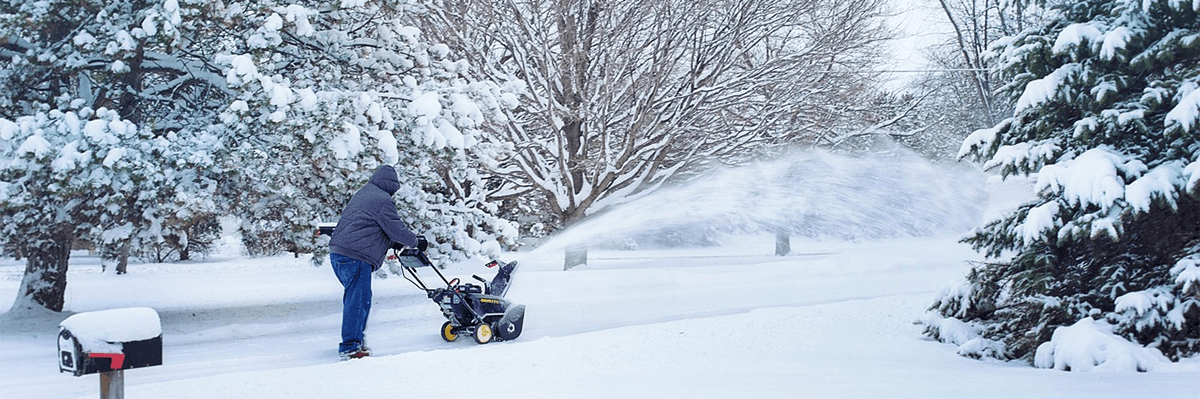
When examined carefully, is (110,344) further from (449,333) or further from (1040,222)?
(1040,222)

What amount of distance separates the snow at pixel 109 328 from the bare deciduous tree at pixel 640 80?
11.3 m

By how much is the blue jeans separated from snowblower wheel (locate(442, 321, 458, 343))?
54.3 inches

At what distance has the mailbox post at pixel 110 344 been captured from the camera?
328 centimetres

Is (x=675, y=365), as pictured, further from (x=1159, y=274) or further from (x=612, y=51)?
(x=612, y=51)

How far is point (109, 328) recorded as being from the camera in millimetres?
3344

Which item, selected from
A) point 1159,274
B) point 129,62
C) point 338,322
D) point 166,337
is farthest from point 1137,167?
point 129,62

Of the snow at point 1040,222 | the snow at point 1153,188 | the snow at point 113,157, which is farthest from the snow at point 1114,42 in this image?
the snow at point 113,157

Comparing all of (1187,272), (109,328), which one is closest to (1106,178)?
(1187,272)

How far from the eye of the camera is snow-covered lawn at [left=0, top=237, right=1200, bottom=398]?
16.2 feet

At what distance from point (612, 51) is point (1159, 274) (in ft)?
36.2

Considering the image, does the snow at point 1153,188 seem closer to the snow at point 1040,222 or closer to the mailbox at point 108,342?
the snow at point 1040,222

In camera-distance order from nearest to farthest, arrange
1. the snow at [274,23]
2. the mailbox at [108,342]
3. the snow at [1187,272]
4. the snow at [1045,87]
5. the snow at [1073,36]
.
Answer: the mailbox at [108,342] < the snow at [1187,272] < the snow at [1073,36] < the snow at [1045,87] < the snow at [274,23]

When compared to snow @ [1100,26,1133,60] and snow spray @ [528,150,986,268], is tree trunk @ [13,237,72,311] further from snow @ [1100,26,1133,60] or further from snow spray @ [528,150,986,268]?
snow @ [1100,26,1133,60]

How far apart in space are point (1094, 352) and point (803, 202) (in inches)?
374
